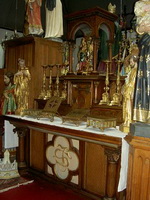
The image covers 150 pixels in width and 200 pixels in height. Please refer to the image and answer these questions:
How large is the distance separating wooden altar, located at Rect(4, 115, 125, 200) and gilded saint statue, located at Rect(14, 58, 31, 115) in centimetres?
40

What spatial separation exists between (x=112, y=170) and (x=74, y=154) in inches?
33.4

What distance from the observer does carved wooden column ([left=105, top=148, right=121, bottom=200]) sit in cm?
268

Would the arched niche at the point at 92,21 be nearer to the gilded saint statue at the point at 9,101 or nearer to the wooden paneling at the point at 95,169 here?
the wooden paneling at the point at 95,169

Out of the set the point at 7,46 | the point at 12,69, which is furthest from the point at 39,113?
the point at 7,46

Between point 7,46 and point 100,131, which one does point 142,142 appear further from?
point 7,46

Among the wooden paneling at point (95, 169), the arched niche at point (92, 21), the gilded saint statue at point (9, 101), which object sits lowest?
the wooden paneling at point (95, 169)

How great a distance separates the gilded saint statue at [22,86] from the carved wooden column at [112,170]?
2125 millimetres

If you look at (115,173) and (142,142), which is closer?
(142,142)

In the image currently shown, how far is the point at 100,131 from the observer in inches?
108

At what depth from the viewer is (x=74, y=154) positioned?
3.54 meters

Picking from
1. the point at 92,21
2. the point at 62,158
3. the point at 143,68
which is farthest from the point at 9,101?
the point at 143,68

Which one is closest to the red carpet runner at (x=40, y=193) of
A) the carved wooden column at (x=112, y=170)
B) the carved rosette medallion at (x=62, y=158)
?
the carved rosette medallion at (x=62, y=158)

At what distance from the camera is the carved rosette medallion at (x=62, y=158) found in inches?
140

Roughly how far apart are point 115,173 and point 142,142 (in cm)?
87
